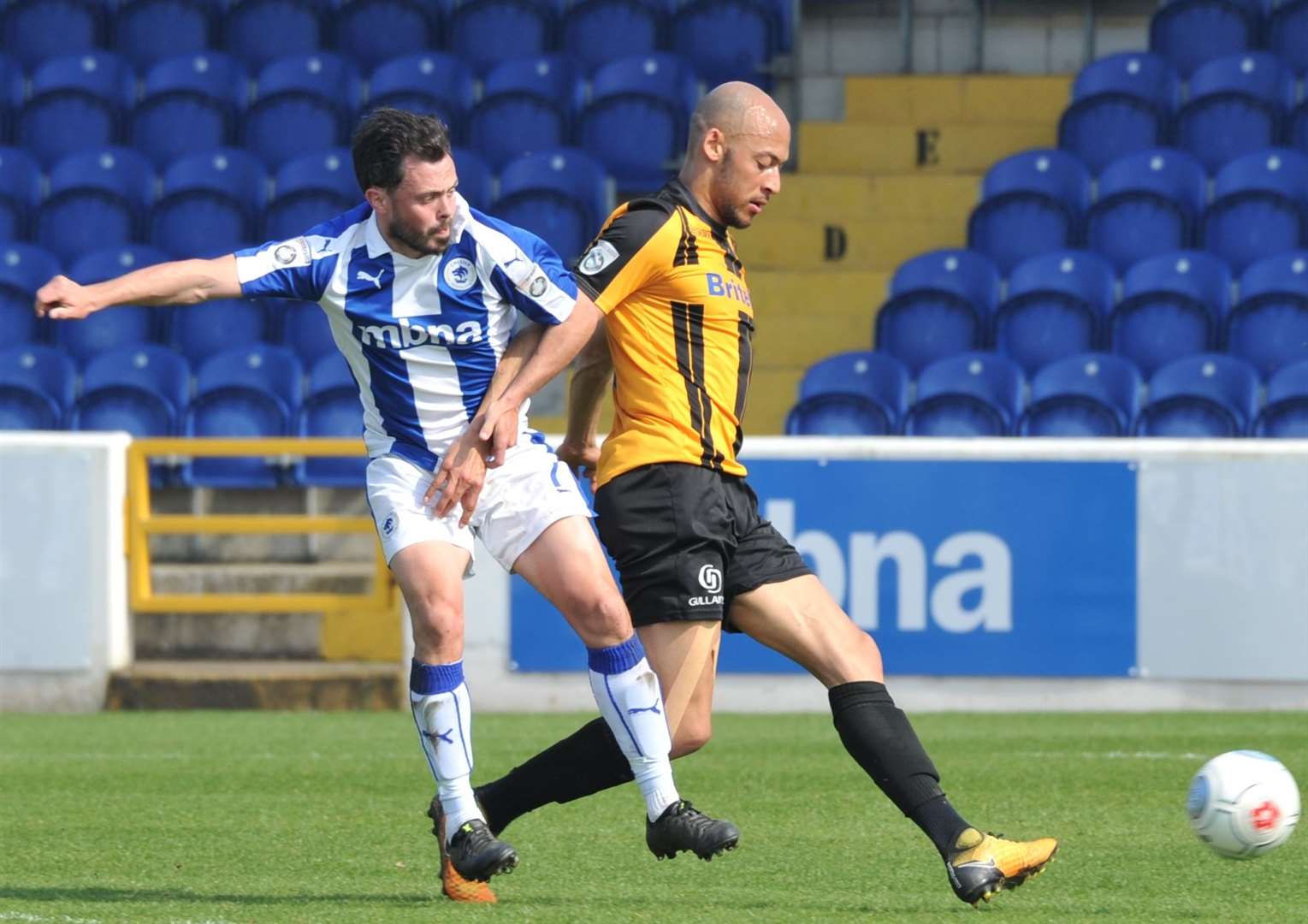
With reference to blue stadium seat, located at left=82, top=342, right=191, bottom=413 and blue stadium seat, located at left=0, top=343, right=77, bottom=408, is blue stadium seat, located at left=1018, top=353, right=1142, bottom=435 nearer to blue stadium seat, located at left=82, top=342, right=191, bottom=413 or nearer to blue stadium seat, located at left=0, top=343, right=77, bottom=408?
blue stadium seat, located at left=82, top=342, right=191, bottom=413

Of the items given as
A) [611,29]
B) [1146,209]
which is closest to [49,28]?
[611,29]

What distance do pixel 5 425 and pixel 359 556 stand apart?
2425 millimetres

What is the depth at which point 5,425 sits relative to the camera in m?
12.4

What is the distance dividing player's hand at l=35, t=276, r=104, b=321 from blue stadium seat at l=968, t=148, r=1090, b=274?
32.0 ft

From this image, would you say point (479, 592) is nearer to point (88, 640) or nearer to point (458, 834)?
point (88, 640)

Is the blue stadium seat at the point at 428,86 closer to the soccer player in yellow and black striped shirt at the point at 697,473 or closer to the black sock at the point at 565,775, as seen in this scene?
the soccer player in yellow and black striped shirt at the point at 697,473

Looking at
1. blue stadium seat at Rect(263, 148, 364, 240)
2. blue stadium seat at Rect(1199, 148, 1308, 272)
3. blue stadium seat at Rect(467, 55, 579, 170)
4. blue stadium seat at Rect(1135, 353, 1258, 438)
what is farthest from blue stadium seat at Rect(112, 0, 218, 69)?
blue stadium seat at Rect(1135, 353, 1258, 438)

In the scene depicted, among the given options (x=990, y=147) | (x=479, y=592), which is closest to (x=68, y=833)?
(x=479, y=592)

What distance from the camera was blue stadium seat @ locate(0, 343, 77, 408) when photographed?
1270 centimetres

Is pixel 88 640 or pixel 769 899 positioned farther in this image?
pixel 88 640

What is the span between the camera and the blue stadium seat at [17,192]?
47.5ft

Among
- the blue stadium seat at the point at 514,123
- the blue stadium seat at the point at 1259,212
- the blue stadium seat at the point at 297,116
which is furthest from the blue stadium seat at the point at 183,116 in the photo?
the blue stadium seat at the point at 1259,212

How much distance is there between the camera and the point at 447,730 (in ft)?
16.4

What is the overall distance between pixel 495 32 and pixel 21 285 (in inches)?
161
